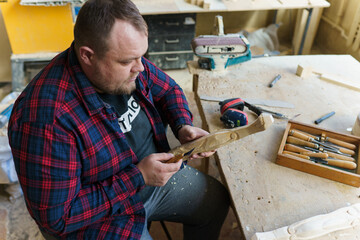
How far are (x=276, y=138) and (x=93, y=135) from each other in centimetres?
79

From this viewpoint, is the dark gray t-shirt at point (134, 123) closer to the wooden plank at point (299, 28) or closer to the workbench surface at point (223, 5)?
the workbench surface at point (223, 5)

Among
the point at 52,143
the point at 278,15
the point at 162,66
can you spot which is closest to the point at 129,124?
the point at 52,143

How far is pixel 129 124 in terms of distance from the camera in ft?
4.09

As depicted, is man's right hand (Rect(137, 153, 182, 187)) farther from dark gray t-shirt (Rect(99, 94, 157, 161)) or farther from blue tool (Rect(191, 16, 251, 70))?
blue tool (Rect(191, 16, 251, 70))

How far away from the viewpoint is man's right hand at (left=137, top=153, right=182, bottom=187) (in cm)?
113

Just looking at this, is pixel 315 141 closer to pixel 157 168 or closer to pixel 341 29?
pixel 157 168

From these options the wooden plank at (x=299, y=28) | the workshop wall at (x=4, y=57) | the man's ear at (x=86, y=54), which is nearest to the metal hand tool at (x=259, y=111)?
the man's ear at (x=86, y=54)

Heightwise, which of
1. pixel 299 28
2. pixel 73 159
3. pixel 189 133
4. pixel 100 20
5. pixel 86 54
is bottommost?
pixel 299 28

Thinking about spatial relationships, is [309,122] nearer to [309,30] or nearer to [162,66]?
[162,66]

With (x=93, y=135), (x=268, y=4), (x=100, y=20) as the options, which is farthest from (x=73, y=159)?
(x=268, y=4)

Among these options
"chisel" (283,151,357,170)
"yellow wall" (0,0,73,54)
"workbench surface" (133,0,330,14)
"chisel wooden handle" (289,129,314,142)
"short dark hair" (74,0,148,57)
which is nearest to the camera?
"short dark hair" (74,0,148,57)

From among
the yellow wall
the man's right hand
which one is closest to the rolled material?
the man's right hand

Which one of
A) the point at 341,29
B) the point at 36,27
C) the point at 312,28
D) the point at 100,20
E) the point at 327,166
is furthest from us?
the point at 312,28

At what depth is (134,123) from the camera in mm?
1280
